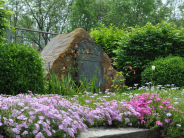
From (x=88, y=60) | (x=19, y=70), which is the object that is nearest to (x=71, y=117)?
(x=19, y=70)

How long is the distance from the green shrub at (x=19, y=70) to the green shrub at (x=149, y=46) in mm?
4559

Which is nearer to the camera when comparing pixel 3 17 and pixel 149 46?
pixel 3 17

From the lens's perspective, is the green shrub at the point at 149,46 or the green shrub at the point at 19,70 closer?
the green shrub at the point at 19,70

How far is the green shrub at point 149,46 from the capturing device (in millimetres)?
8188

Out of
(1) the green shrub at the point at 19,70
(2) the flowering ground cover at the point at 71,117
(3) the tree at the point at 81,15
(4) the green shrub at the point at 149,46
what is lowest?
(2) the flowering ground cover at the point at 71,117

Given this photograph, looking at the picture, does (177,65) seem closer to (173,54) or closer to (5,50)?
(173,54)

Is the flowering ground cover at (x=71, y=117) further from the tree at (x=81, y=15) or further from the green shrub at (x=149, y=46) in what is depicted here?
the tree at (x=81, y=15)

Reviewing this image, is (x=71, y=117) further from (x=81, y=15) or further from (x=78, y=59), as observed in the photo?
(x=81, y=15)

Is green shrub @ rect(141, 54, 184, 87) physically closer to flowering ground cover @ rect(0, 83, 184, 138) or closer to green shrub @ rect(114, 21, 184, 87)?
green shrub @ rect(114, 21, 184, 87)

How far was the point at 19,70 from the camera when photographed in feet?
14.0

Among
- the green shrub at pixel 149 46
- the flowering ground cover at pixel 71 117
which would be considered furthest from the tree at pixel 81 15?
the flowering ground cover at pixel 71 117

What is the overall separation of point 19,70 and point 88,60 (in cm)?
293

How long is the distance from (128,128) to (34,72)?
8.98ft

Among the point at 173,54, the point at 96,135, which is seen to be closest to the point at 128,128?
the point at 96,135
